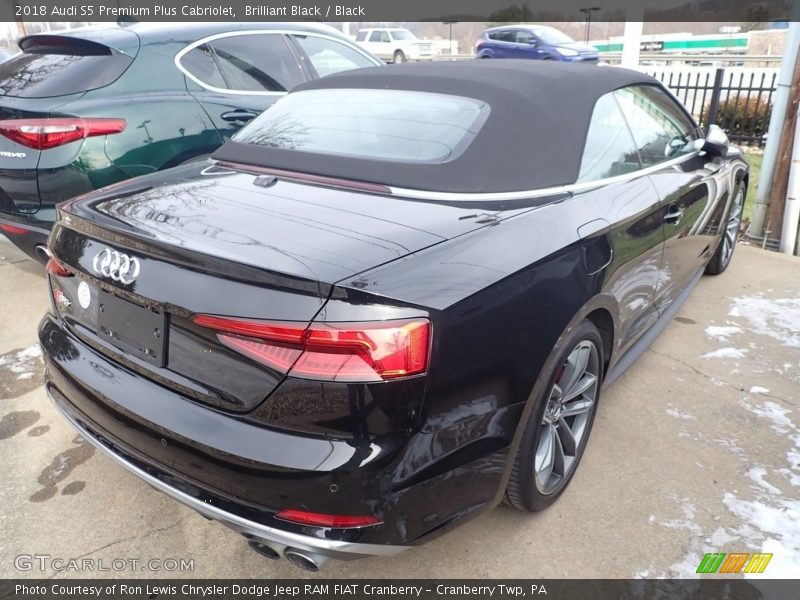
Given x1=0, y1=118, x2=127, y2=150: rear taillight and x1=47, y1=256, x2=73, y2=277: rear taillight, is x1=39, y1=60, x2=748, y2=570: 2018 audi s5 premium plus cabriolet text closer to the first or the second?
x1=47, y1=256, x2=73, y2=277: rear taillight

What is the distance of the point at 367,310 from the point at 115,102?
2866mm

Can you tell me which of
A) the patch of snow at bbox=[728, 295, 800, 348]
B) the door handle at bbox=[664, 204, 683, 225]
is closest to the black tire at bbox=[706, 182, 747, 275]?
the patch of snow at bbox=[728, 295, 800, 348]

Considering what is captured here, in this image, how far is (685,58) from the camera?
29.0 meters

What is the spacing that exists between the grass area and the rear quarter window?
5.58 m

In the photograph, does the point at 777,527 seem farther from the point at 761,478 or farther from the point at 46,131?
the point at 46,131

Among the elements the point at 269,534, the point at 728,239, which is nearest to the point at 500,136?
the point at 269,534

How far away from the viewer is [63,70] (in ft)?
12.1

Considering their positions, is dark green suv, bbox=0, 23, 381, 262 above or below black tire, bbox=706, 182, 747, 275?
above

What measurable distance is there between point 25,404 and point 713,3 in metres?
44.9

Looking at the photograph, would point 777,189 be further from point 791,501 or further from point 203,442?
point 203,442

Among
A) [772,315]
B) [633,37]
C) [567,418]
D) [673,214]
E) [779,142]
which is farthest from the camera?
[633,37]

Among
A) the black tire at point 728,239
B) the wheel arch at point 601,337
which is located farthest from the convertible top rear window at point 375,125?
the black tire at point 728,239

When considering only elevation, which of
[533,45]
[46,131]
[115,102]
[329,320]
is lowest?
[329,320]

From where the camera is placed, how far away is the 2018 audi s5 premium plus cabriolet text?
5.06ft
